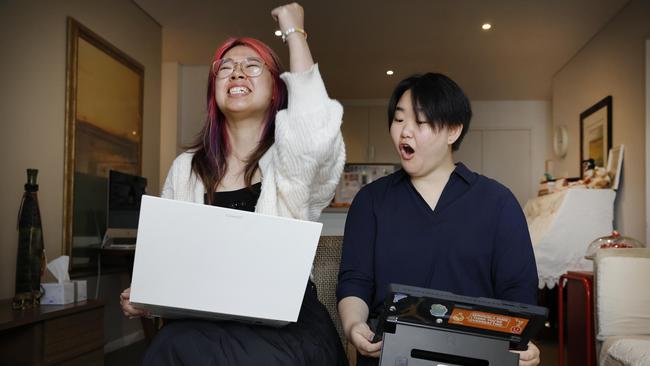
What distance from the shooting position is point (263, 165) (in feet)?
4.43

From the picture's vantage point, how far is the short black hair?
1347 mm

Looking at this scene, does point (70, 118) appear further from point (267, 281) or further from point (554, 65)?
point (554, 65)

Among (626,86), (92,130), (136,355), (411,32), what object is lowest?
(136,355)

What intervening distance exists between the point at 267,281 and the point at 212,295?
9 cm

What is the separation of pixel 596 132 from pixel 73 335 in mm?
4290

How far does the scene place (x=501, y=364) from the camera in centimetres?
99

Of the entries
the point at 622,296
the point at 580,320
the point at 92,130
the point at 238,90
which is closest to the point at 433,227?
the point at 238,90

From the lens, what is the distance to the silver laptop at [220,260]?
935mm

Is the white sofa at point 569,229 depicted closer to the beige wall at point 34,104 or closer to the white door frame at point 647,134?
the white door frame at point 647,134

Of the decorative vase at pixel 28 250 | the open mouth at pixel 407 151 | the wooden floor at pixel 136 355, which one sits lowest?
the wooden floor at pixel 136 355

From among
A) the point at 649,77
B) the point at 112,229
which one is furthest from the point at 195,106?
the point at 649,77

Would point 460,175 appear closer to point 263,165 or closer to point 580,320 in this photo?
point 263,165

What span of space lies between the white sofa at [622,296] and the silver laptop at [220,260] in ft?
5.54

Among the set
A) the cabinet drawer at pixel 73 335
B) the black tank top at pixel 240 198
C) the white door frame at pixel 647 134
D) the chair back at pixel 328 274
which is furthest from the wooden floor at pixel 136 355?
the black tank top at pixel 240 198
